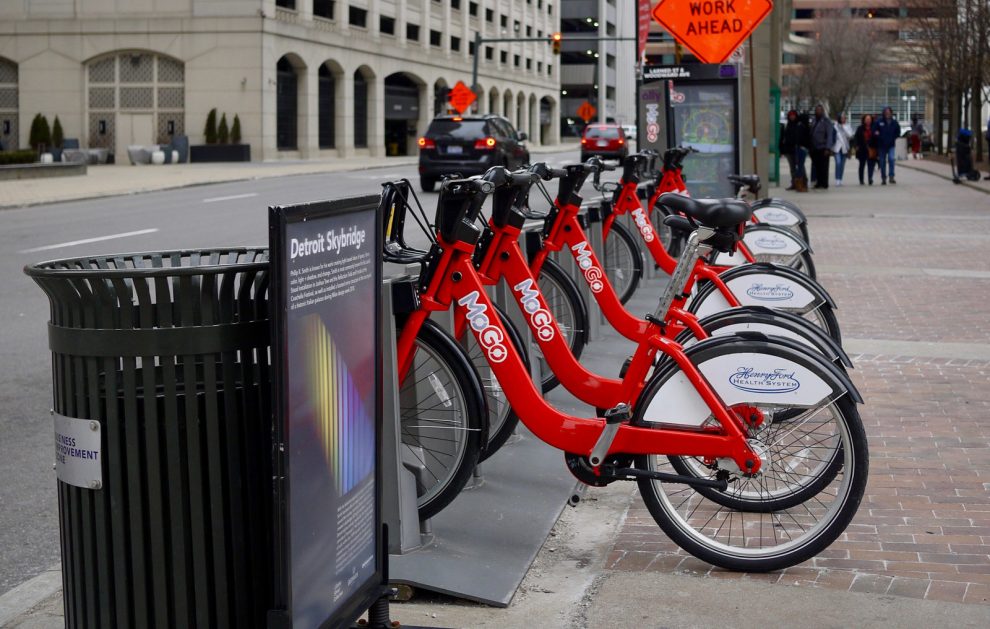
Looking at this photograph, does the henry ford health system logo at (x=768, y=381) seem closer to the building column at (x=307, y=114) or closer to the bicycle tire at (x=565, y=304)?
the bicycle tire at (x=565, y=304)

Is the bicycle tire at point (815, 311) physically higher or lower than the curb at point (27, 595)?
higher

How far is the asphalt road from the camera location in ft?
18.2

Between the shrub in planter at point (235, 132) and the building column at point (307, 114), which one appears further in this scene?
the building column at point (307, 114)

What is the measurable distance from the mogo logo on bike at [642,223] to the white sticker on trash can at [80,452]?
23.2 ft

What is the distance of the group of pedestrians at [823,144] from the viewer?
29969mm

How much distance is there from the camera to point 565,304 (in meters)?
7.20

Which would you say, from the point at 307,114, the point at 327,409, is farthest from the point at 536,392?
the point at 307,114

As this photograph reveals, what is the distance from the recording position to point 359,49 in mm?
58156

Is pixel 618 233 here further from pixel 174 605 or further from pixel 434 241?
pixel 174 605

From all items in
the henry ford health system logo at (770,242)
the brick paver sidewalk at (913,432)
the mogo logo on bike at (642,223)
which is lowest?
the brick paver sidewalk at (913,432)

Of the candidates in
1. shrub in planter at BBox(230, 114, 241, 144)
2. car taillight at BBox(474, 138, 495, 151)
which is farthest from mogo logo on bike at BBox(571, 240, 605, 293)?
shrub in planter at BBox(230, 114, 241, 144)

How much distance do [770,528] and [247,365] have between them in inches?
95.8

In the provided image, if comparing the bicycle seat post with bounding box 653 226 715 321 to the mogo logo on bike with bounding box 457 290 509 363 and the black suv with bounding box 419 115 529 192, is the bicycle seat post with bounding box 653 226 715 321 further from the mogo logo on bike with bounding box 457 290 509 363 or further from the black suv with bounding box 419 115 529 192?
the black suv with bounding box 419 115 529 192

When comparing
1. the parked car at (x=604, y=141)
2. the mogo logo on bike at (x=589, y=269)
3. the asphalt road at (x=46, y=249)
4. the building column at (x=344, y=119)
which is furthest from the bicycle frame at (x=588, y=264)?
the building column at (x=344, y=119)
